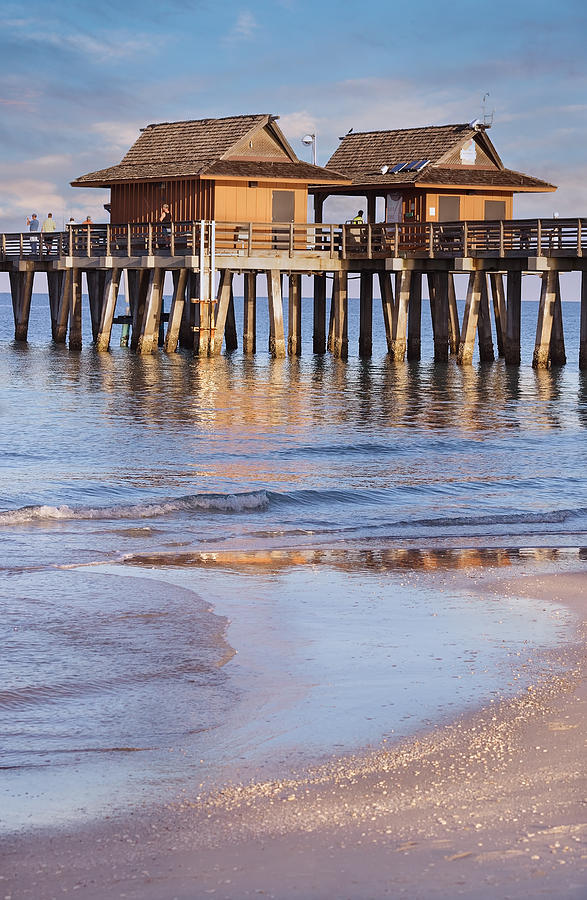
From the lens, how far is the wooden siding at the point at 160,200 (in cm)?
3862

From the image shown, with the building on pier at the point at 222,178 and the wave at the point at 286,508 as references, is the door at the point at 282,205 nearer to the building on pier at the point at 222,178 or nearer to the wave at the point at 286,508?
the building on pier at the point at 222,178

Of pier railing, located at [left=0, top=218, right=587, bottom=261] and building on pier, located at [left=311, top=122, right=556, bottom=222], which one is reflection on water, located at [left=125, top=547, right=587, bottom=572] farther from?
building on pier, located at [left=311, top=122, right=556, bottom=222]

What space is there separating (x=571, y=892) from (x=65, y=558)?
24.9 ft

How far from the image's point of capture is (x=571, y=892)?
16.0 feet

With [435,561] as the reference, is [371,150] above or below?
above

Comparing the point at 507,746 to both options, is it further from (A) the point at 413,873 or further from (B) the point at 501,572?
(B) the point at 501,572

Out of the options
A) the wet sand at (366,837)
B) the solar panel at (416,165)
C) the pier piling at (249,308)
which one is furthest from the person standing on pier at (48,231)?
the wet sand at (366,837)

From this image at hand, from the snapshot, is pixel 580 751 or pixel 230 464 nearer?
pixel 580 751

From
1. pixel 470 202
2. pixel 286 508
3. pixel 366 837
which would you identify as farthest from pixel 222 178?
pixel 366 837

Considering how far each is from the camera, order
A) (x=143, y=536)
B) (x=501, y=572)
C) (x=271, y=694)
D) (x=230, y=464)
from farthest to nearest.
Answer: (x=230, y=464), (x=143, y=536), (x=501, y=572), (x=271, y=694)

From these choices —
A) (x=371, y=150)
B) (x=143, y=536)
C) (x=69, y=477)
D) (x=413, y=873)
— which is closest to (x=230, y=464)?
(x=69, y=477)

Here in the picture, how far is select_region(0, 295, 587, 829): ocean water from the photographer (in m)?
6.74

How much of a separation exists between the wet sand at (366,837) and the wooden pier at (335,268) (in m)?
28.2

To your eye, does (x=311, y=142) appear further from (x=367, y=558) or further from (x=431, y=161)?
(x=367, y=558)
